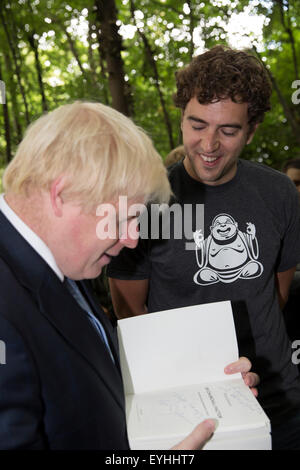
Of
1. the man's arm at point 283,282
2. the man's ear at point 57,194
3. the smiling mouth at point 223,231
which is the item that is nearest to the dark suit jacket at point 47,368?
the man's ear at point 57,194

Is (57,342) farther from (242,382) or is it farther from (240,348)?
(240,348)

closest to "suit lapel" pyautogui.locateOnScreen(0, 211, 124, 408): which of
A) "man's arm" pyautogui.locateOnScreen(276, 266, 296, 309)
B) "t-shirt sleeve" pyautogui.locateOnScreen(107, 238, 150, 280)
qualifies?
"t-shirt sleeve" pyautogui.locateOnScreen(107, 238, 150, 280)

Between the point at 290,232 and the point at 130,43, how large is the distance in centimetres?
433

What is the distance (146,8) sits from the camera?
533 cm

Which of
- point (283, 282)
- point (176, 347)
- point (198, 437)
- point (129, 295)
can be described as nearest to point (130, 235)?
point (176, 347)

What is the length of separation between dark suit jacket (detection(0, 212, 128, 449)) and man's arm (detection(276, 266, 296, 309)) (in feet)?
4.19

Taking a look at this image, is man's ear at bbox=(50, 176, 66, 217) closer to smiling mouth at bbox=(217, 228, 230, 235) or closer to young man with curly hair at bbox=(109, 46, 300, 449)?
young man with curly hair at bbox=(109, 46, 300, 449)

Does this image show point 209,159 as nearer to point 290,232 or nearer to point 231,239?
point 231,239

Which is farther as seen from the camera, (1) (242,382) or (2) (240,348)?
(2) (240,348)

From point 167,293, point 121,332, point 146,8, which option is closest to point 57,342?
point 121,332

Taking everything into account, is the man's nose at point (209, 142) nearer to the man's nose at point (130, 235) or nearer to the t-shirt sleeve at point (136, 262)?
the t-shirt sleeve at point (136, 262)

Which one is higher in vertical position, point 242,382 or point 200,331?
point 200,331

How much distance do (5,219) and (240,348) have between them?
122 centimetres

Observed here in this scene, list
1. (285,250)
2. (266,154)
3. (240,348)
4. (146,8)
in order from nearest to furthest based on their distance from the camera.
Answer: (240,348) → (285,250) → (146,8) → (266,154)
